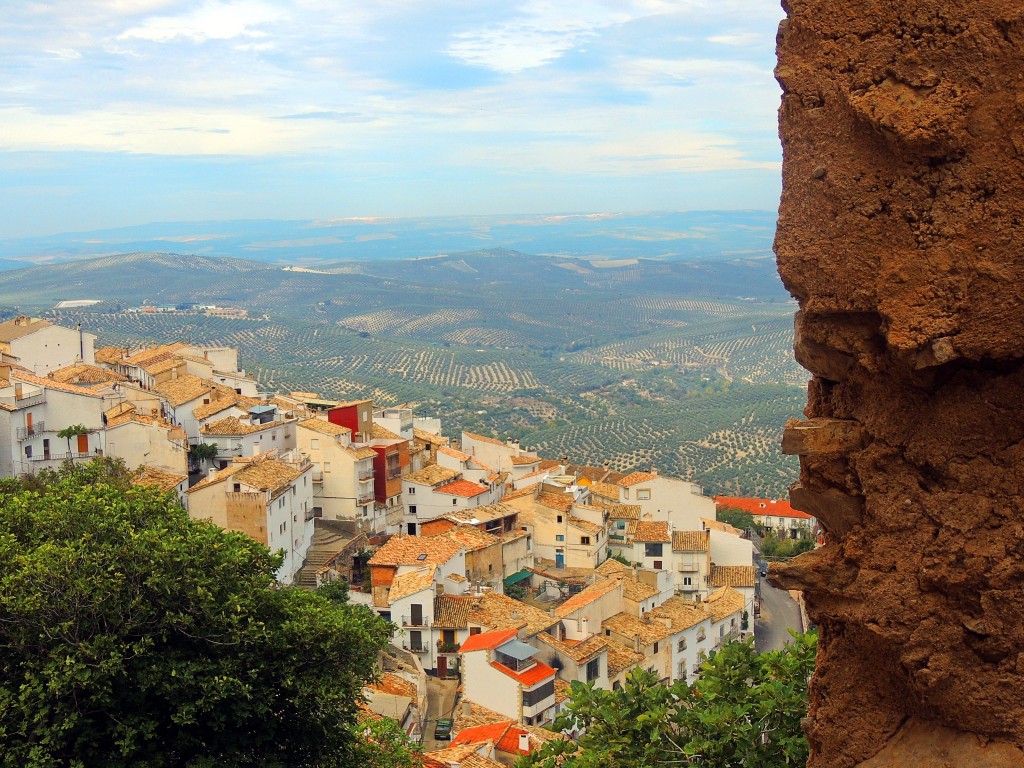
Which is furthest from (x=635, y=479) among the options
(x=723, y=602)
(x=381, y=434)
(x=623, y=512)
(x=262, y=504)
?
(x=262, y=504)

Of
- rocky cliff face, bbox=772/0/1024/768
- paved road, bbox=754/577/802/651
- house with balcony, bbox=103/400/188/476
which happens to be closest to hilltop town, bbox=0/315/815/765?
house with balcony, bbox=103/400/188/476

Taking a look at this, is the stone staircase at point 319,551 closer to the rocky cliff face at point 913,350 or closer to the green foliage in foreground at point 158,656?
the green foliage in foreground at point 158,656

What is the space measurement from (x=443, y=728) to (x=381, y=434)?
2182 centimetres

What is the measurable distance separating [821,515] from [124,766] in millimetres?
11588

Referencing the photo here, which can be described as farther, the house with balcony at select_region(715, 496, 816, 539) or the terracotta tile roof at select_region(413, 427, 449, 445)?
the house with balcony at select_region(715, 496, 816, 539)

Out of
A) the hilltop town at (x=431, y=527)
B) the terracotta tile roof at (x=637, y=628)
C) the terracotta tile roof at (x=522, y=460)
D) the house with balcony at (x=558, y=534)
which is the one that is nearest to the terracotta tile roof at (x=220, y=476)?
the hilltop town at (x=431, y=527)

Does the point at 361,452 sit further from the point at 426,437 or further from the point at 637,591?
the point at 426,437

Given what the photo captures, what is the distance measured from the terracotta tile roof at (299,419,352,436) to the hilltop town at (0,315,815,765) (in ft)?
0.47

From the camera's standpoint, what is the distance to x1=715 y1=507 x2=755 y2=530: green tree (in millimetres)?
61656

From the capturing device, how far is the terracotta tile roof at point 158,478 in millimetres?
36469

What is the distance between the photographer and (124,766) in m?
15.3

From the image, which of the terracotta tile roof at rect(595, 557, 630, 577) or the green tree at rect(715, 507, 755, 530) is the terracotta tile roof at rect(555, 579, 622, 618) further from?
the green tree at rect(715, 507, 755, 530)

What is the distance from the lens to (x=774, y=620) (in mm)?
49250

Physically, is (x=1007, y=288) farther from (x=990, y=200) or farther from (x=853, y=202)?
(x=853, y=202)
